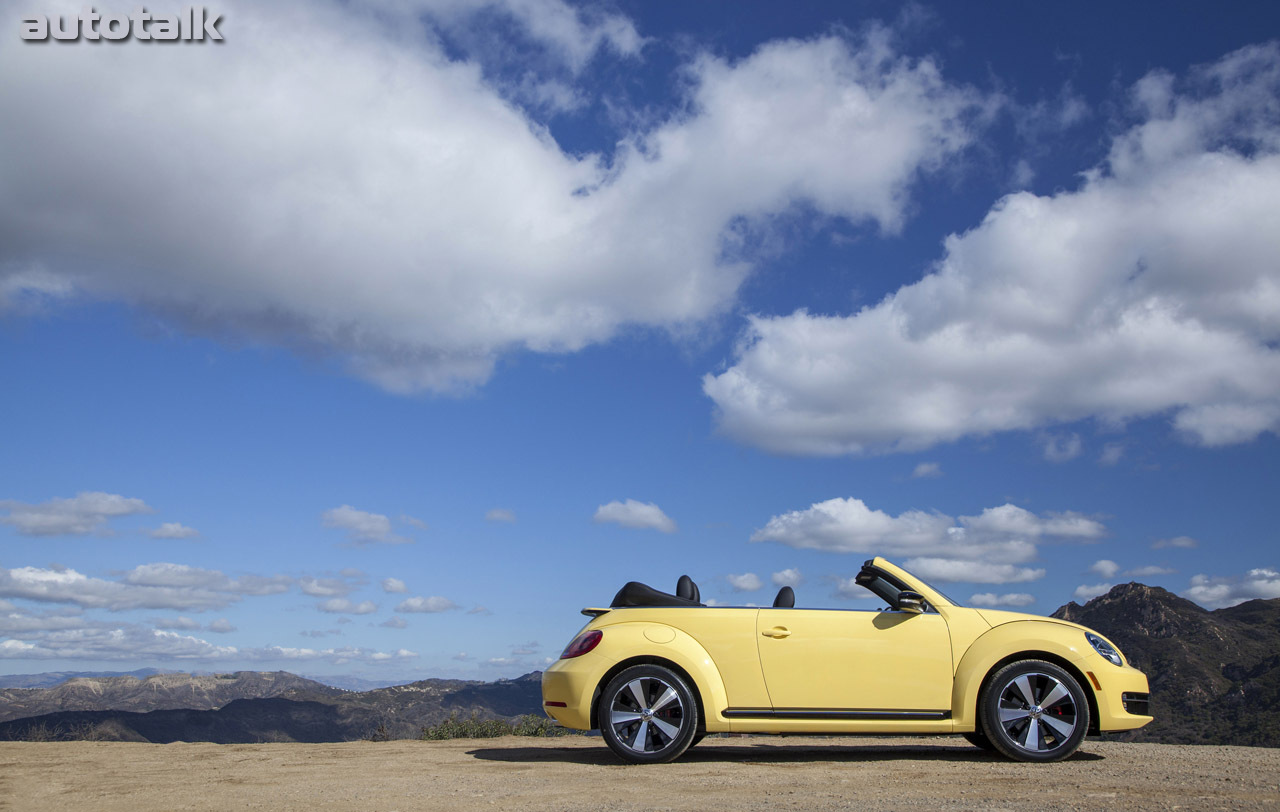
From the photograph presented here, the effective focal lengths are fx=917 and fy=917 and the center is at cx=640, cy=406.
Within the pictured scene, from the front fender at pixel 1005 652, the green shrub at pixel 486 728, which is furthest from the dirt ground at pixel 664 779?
the green shrub at pixel 486 728

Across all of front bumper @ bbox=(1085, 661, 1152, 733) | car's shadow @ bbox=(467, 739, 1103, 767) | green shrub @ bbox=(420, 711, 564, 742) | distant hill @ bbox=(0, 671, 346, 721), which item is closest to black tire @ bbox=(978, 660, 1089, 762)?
front bumper @ bbox=(1085, 661, 1152, 733)

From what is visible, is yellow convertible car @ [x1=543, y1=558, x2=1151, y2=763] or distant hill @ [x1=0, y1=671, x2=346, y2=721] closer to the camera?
yellow convertible car @ [x1=543, y1=558, x2=1151, y2=763]

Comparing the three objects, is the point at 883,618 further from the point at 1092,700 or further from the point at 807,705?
the point at 1092,700

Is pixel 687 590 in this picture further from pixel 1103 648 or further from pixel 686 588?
pixel 1103 648

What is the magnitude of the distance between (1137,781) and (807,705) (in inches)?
91.7

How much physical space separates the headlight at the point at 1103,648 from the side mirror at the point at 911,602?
1.40 meters

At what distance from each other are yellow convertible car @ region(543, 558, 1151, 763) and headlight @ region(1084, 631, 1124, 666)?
13 mm

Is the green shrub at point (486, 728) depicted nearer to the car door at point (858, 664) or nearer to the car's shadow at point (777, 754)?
the car's shadow at point (777, 754)

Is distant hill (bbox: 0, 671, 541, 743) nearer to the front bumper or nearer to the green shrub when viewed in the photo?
the green shrub

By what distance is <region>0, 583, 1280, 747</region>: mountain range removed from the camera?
33.6 meters

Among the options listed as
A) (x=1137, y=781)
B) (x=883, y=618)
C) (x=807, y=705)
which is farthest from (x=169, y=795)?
(x=1137, y=781)

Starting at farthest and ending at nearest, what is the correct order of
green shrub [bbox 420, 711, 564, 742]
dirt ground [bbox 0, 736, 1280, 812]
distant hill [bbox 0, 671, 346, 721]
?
distant hill [bbox 0, 671, 346, 721] < green shrub [bbox 420, 711, 564, 742] < dirt ground [bbox 0, 736, 1280, 812]

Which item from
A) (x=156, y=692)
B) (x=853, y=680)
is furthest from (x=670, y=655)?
(x=156, y=692)

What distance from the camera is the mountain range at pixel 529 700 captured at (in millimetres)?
33562
